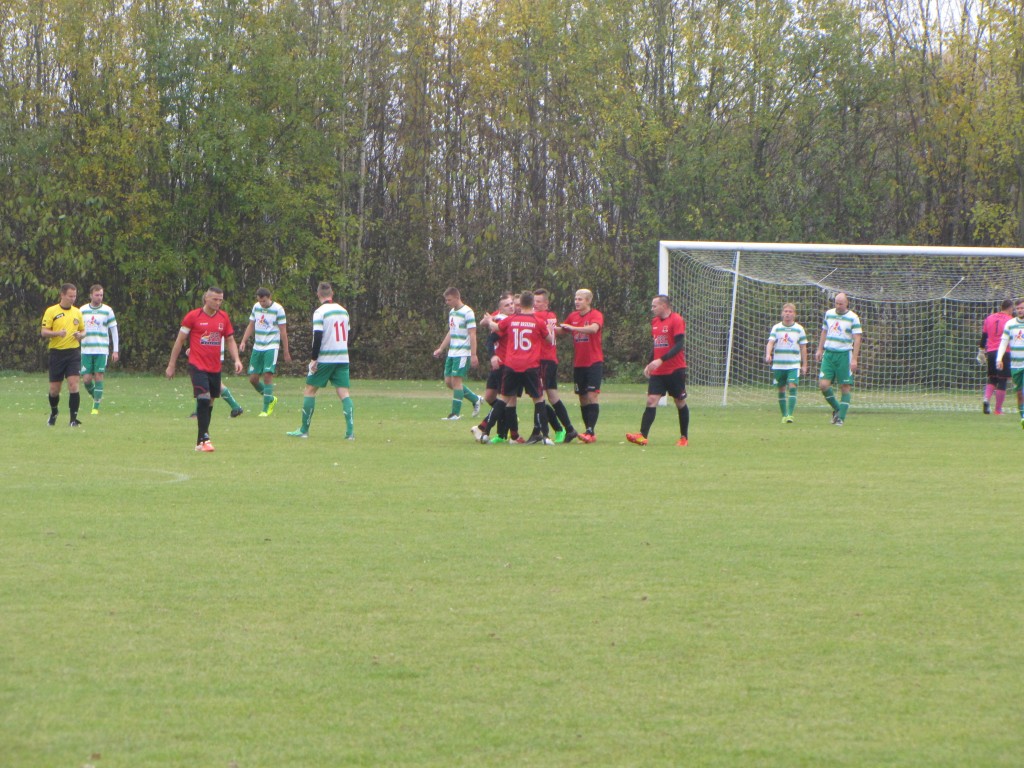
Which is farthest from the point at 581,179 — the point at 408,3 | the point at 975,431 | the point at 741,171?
the point at 975,431

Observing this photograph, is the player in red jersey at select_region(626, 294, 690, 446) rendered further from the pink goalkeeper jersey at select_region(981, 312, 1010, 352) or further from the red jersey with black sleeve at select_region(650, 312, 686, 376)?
the pink goalkeeper jersey at select_region(981, 312, 1010, 352)

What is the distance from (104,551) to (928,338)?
24.2 metres

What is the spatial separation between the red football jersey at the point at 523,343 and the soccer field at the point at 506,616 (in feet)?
8.72

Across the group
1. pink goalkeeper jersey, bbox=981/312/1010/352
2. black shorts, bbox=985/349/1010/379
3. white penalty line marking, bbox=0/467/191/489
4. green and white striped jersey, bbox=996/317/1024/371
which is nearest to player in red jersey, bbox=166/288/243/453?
white penalty line marking, bbox=0/467/191/489

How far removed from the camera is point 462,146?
1469 inches

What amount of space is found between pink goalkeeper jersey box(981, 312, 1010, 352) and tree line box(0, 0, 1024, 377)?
1129 centimetres

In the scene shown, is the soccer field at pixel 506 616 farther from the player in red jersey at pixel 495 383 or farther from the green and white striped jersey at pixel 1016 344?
the green and white striped jersey at pixel 1016 344

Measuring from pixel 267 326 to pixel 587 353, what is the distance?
267 inches

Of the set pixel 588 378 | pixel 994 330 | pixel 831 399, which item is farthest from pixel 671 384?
pixel 994 330

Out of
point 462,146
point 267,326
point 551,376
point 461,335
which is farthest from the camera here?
point 462,146

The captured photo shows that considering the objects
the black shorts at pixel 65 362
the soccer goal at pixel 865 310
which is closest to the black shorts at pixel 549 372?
the black shorts at pixel 65 362

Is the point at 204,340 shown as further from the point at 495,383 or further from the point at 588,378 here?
the point at 588,378

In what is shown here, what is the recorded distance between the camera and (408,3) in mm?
37031

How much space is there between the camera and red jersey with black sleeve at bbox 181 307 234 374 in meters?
14.8
